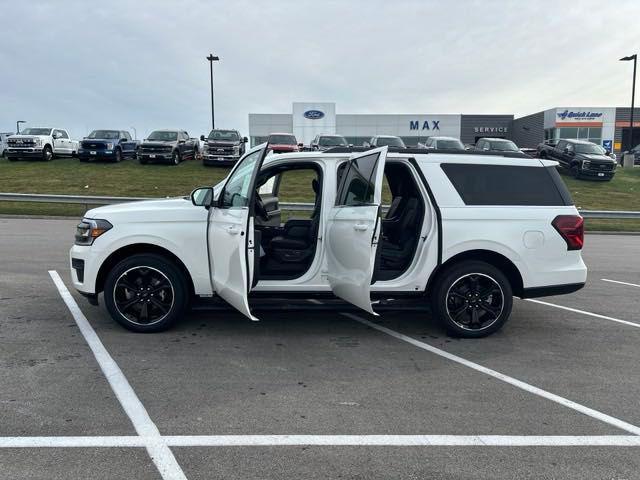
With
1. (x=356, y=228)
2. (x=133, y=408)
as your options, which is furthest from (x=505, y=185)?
(x=133, y=408)

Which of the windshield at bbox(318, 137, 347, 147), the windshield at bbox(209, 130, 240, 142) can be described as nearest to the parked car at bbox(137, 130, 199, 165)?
the windshield at bbox(209, 130, 240, 142)

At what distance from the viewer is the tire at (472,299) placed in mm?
5145

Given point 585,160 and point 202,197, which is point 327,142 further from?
point 202,197

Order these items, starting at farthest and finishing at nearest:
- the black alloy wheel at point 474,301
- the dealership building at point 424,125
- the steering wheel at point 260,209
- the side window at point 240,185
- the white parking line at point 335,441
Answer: the dealership building at point 424,125 → the steering wheel at point 260,209 → the black alloy wheel at point 474,301 → the side window at point 240,185 → the white parking line at point 335,441

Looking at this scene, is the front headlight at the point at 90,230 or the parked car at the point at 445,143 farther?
the parked car at the point at 445,143

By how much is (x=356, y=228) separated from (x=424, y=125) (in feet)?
160

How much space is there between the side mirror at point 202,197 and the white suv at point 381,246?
1 centimetres

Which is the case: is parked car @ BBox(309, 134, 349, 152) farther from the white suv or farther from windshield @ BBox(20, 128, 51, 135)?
the white suv

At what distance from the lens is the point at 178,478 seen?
9.18 ft

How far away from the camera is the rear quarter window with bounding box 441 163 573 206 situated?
529 cm

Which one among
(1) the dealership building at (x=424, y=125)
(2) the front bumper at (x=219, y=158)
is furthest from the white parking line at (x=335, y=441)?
(1) the dealership building at (x=424, y=125)

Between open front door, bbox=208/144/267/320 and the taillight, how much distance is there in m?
2.96

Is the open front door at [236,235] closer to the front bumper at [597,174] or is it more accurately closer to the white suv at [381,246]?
the white suv at [381,246]

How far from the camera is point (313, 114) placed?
1940 inches
